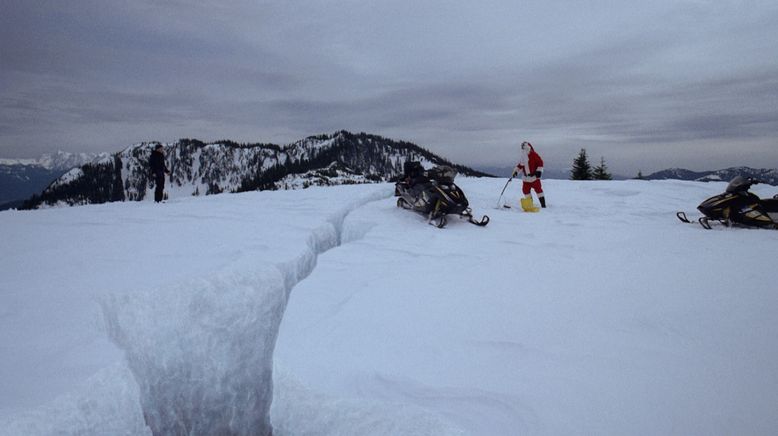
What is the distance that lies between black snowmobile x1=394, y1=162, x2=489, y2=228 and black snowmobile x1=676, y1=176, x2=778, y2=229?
5.06m

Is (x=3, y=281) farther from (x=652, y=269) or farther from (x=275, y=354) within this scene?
(x=652, y=269)

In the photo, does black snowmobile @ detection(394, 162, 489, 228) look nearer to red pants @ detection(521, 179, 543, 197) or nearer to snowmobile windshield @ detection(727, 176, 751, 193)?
red pants @ detection(521, 179, 543, 197)

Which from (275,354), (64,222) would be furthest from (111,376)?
(64,222)

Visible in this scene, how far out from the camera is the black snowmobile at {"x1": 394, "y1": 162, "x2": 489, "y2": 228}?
8.27 metres

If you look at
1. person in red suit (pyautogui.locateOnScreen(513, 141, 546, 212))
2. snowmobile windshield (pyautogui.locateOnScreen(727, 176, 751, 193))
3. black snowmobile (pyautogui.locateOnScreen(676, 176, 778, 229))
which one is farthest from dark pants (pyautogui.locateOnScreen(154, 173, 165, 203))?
snowmobile windshield (pyautogui.locateOnScreen(727, 176, 751, 193))

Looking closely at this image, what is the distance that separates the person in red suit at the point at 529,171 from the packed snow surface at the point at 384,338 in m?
4.22

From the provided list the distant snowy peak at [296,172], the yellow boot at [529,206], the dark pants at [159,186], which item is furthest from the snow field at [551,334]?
the distant snowy peak at [296,172]

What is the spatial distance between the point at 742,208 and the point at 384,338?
360 inches

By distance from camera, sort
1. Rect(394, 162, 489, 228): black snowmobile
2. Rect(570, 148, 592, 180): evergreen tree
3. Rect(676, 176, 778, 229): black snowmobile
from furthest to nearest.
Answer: Rect(570, 148, 592, 180): evergreen tree < Rect(394, 162, 489, 228): black snowmobile < Rect(676, 176, 778, 229): black snowmobile

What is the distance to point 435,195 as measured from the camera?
330 inches

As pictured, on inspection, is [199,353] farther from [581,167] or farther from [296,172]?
[296,172]

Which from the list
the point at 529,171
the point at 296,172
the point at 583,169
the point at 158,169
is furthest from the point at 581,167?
the point at 296,172

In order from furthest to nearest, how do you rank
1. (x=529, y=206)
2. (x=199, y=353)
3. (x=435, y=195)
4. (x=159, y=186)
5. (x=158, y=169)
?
(x=158, y=169), (x=159, y=186), (x=529, y=206), (x=435, y=195), (x=199, y=353)

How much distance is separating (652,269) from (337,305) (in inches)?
184
